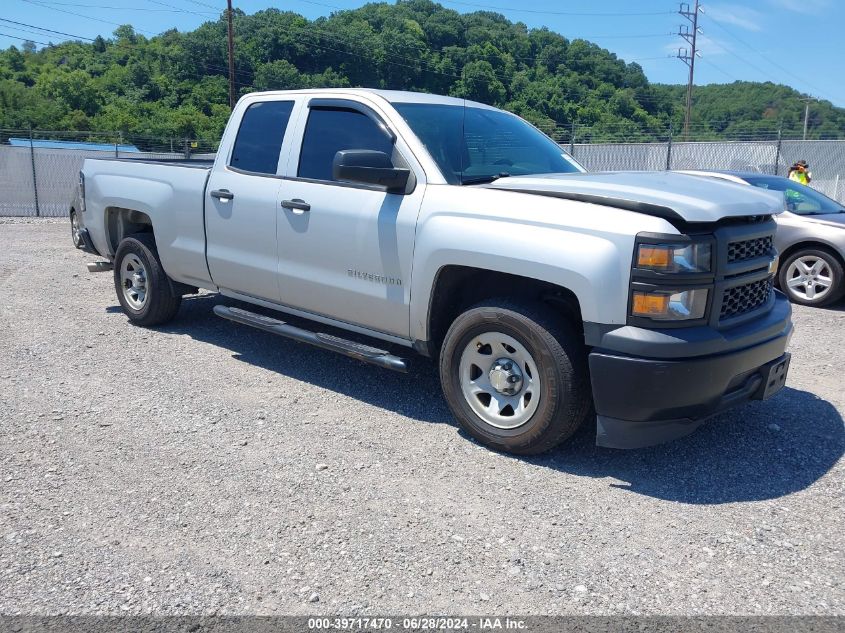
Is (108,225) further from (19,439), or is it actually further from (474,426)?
(474,426)

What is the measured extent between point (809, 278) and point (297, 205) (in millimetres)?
6720

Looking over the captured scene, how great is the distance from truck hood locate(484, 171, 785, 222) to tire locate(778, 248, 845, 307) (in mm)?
5034

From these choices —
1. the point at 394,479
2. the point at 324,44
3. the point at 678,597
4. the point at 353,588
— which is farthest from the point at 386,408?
the point at 324,44


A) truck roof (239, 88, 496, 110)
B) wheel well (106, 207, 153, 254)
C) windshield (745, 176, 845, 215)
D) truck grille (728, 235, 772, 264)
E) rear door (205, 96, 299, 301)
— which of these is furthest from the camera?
windshield (745, 176, 845, 215)

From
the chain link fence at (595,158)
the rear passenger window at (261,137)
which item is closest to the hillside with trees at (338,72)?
the chain link fence at (595,158)

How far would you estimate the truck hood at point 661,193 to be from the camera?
3.72 meters

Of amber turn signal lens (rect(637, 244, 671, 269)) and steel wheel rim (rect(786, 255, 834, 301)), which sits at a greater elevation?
amber turn signal lens (rect(637, 244, 671, 269))

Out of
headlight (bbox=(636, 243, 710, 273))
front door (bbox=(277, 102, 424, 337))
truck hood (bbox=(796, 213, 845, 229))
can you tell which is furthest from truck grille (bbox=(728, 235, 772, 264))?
truck hood (bbox=(796, 213, 845, 229))

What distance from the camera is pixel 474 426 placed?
438 centimetres

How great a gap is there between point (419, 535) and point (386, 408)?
1.73 meters

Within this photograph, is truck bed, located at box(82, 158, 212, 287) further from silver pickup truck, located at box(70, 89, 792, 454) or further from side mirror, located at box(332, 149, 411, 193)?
side mirror, located at box(332, 149, 411, 193)

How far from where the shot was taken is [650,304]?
12.1 feet

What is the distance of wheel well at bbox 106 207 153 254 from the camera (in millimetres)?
6883

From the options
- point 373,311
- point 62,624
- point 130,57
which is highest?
point 130,57
